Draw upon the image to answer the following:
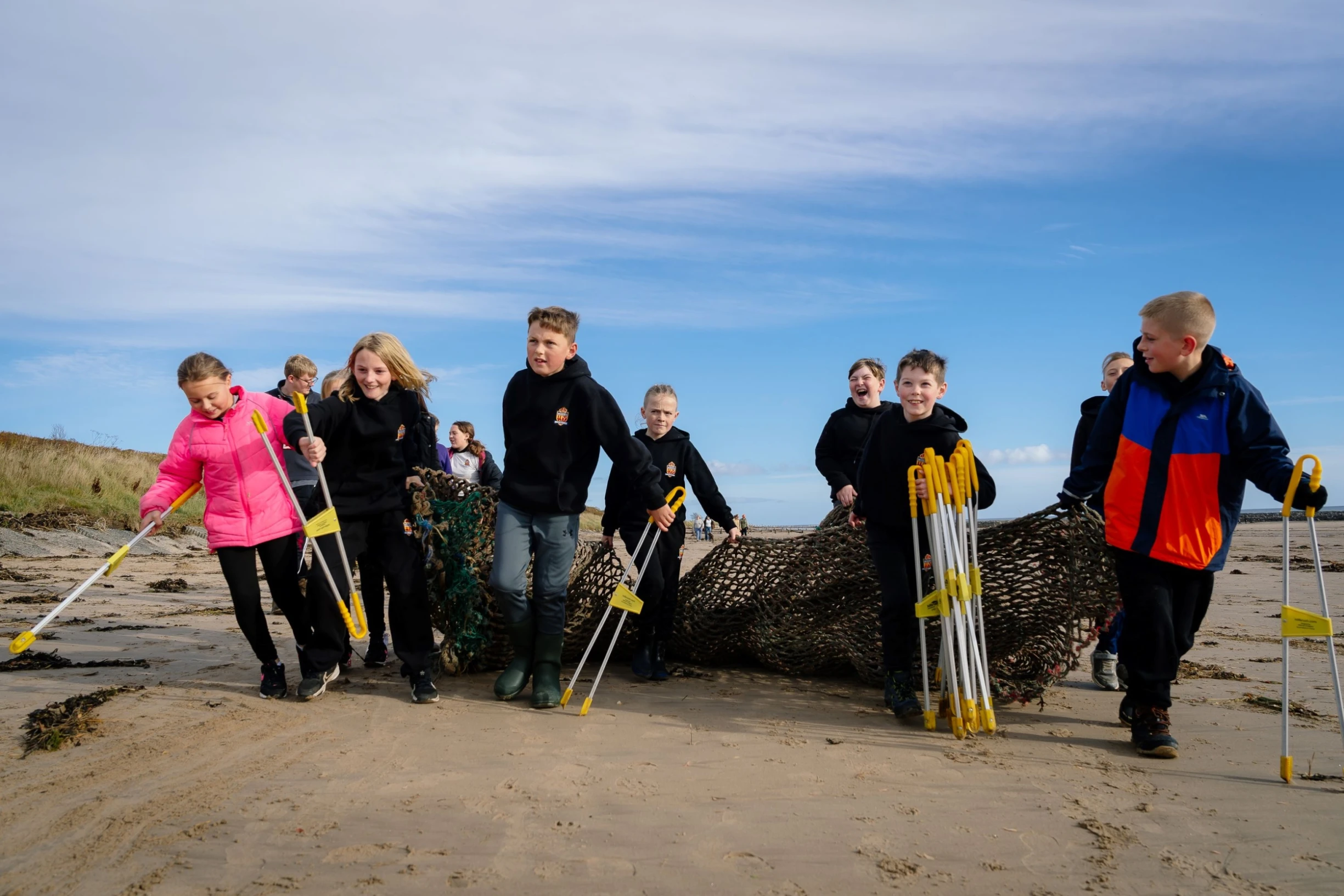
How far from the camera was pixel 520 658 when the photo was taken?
5.07 metres

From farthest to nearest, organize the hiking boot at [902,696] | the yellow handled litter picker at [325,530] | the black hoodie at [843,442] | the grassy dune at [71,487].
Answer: the grassy dune at [71,487] < the black hoodie at [843,442] < the yellow handled litter picker at [325,530] < the hiking boot at [902,696]

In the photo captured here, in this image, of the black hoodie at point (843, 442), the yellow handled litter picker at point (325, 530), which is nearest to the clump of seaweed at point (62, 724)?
the yellow handled litter picker at point (325, 530)

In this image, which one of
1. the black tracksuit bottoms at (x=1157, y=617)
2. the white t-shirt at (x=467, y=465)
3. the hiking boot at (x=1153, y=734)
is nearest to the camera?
the hiking boot at (x=1153, y=734)

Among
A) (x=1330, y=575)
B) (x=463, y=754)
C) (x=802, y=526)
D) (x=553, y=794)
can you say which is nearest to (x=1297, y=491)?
(x=553, y=794)

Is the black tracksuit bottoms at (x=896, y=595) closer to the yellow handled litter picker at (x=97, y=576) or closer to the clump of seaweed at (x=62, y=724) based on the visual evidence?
the yellow handled litter picker at (x=97, y=576)

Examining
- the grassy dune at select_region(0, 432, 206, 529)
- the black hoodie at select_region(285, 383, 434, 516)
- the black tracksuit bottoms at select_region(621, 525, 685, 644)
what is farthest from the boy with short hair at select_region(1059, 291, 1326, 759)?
the grassy dune at select_region(0, 432, 206, 529)

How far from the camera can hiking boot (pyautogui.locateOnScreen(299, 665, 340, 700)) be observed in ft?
15.8

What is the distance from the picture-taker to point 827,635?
5.37 metres

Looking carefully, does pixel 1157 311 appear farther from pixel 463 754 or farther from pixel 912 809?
pixel 463 754

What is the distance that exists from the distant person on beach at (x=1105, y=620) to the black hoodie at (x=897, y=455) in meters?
0.75

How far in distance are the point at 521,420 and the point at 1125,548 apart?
295cm

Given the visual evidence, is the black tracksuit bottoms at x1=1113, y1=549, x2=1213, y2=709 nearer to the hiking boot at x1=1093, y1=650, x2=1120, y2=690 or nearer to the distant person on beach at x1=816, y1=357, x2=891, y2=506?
the hiking boot at x1=1093, y1=650, x2=1120, y2=690

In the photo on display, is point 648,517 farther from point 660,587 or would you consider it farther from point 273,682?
point 273,682

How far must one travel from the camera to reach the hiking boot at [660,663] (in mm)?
5551
